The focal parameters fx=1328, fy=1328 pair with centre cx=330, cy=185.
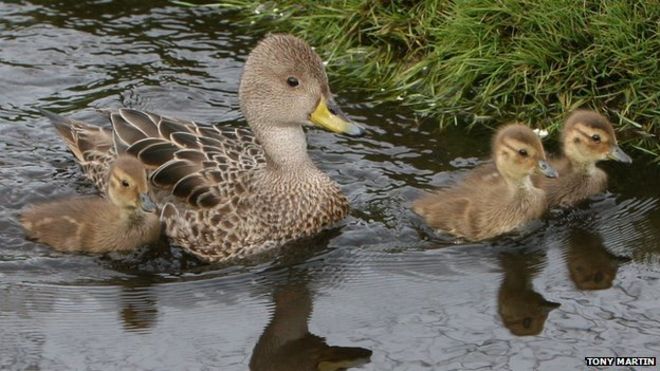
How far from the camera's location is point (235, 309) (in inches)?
253

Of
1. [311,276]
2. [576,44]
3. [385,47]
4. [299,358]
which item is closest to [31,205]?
[311,276]

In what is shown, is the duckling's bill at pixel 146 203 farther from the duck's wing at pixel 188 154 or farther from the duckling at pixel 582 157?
the duckling at pixel 582 157

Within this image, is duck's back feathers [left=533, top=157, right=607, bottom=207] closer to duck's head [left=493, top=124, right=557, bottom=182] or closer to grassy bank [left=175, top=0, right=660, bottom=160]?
duck's head [left=493, top=124, right=557, bottom=182]

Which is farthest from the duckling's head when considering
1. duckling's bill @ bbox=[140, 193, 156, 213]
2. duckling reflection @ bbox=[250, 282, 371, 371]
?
duckling's bill @ bbox=[140, 193, 156, 213]

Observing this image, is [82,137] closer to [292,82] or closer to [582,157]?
[292,82]

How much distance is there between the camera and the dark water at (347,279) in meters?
6.01

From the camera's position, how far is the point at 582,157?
753 centimetres

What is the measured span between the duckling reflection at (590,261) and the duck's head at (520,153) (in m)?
0.39

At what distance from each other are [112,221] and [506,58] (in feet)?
9.06

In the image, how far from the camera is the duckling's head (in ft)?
24.3

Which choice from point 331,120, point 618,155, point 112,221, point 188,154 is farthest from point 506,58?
point 112,221

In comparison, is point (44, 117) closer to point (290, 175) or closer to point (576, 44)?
point (290, 175)

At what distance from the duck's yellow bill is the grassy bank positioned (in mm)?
1384

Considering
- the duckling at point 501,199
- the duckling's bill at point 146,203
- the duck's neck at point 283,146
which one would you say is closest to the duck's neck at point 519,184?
the duckling at point 501,199
